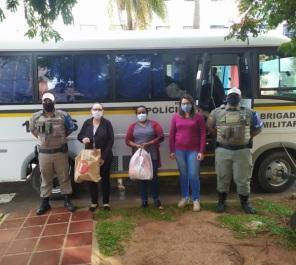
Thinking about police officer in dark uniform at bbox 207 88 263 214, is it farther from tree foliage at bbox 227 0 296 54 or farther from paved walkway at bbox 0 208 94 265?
paved walkway at bbox 0 208 94 265

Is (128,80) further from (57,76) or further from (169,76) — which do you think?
(57,76)

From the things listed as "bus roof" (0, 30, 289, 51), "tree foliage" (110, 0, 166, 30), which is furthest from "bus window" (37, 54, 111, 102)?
"tree foliage" (110, 0, 166, 30)

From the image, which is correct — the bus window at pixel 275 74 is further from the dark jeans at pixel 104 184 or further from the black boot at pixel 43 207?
the black boot at pixel 43 207

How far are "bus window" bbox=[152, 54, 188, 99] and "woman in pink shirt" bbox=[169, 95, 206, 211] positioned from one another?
714 mm

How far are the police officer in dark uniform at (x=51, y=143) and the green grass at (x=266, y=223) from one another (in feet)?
7.52

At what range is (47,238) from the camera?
17.2ft

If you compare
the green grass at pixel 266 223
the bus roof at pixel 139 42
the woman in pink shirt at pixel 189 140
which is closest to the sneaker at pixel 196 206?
the woman in pink shirt at pixel 189 140

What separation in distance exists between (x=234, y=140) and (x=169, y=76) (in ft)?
5.25

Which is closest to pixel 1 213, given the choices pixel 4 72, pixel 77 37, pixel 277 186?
pixel 4 72

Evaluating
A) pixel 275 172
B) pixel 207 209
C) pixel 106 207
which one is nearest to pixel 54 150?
pixel 106 207

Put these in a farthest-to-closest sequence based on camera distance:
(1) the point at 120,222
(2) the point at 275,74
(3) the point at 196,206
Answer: (2) the point at 275,74
(3) the point at 196,206
(1) the point at 120,222

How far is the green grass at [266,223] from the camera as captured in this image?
16.7 ft

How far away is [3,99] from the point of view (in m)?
6.55

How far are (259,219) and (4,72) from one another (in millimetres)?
4228
